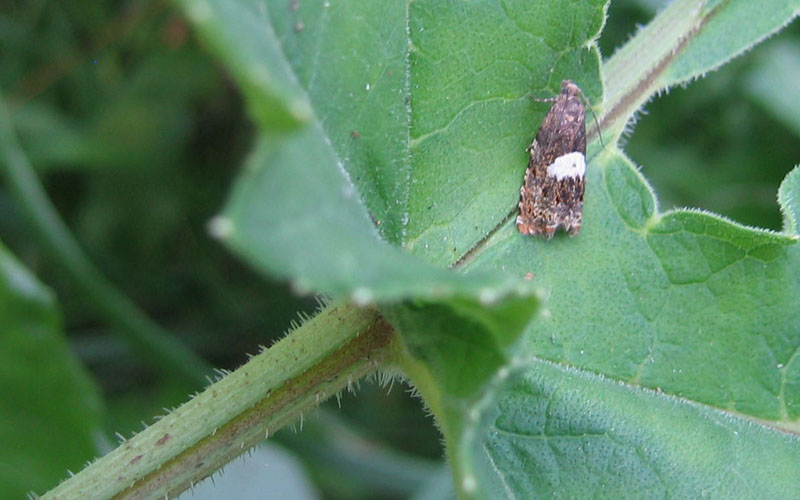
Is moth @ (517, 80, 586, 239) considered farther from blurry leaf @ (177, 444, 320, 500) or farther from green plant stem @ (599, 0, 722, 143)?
blurry leaf @ (177, 444, 320, 500)

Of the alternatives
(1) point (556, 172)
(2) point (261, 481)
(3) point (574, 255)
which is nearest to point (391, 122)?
(1) point (556, 172)

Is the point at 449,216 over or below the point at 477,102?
below

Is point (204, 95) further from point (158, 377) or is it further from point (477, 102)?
point (477, 102)

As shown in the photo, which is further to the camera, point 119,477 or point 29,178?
point 29,178

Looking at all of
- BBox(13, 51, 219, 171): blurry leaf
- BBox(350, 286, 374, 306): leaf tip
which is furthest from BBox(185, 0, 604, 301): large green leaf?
BBox(13, 51, 219, 171): blurry leaf

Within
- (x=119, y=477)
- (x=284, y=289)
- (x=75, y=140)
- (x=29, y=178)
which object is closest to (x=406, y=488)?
(x=284, y=289)

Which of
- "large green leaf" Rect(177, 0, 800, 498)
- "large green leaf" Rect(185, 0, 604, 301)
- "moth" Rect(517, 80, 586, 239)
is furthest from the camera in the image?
"moth" Rect(517, 80, 586, 239)
